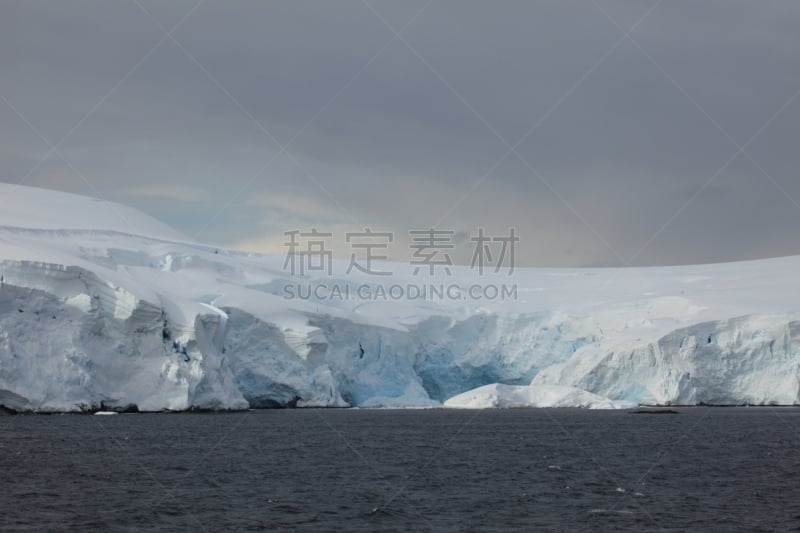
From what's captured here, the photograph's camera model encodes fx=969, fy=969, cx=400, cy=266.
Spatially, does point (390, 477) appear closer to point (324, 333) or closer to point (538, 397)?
point (324, 333)

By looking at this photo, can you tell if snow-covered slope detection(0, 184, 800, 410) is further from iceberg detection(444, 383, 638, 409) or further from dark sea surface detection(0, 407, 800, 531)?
dark sea surface detection(0, 407, 800, 531)

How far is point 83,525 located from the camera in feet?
50.4

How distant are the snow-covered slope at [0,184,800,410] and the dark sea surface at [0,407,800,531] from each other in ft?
10.4

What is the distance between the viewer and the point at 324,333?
1975 inches

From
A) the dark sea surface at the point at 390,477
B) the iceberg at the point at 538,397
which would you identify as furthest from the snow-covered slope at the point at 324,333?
the dark sea surface at the point at 390,477

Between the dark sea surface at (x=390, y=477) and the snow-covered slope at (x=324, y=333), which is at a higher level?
the snow-covered slope at (x=324, y=333)

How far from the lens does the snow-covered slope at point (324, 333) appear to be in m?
39.2

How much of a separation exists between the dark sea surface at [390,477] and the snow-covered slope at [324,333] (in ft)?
10.4

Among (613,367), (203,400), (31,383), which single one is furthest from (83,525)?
(613,367)

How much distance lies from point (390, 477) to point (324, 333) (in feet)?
92.1

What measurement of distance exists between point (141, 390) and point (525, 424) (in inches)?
648

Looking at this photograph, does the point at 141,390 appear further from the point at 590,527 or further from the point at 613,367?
the point at 590,527

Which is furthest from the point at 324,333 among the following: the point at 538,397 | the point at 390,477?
the point at 390,477

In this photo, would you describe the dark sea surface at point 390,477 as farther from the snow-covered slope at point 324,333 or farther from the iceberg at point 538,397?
the iceberg at point 538,397
